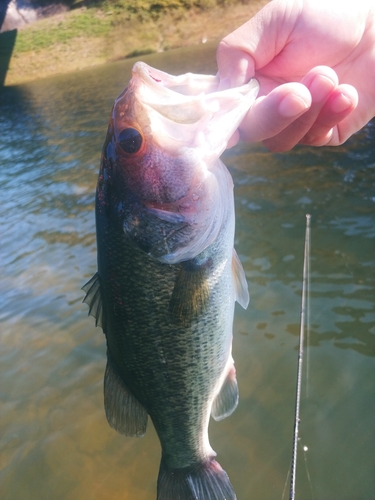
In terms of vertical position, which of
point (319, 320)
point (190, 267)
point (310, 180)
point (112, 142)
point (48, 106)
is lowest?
point (48, 106)

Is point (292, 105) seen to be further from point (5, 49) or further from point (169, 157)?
point (5, 49)

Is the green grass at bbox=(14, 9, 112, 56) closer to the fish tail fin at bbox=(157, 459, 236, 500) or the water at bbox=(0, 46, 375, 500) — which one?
the water at bbox=(0, 46, 375, 500)

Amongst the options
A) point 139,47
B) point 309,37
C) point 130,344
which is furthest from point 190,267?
point 139,47

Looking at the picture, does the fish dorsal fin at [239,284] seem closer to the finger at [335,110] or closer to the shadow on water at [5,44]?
the finger at [335,110]

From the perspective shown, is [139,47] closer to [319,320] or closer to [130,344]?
[319,320]

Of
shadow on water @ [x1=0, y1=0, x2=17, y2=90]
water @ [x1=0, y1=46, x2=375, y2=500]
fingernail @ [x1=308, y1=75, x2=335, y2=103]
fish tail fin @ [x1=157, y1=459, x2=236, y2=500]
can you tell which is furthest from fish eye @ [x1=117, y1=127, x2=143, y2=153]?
shadow on water @ [x1=0, y1=0, x2=17, y2=90]

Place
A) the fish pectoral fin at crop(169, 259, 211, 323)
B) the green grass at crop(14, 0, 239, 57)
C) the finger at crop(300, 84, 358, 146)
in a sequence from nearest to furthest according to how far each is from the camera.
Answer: the finger at crop(300, 84, 358, 146) → the fish pectoral fin at crop(169, 259, 211, 323) → the green grass at crop(14, 0, 239, 57)
